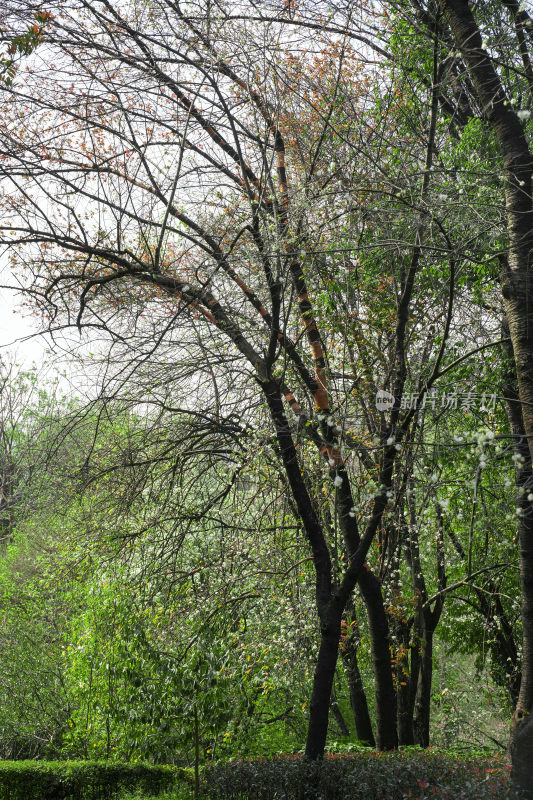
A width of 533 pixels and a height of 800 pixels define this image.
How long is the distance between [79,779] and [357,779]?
18.7 ft

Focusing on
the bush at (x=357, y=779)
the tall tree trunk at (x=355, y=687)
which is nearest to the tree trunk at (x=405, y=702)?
the tall tree trunk at (x=355, y=687)

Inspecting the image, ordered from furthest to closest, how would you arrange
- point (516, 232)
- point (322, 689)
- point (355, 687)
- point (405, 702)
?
point (355, 687) < point (405, 702) < point (322, 689) < point (516, 232)

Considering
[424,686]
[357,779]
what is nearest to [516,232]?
[357,779]

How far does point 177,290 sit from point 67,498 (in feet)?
8.88

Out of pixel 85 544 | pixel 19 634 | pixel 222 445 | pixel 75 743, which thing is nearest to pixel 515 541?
pixel 222 445

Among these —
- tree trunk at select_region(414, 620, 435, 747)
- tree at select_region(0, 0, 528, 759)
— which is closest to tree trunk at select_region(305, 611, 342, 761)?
tree at select_region(0, 0, 528, 759)

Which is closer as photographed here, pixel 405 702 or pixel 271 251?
pixel 271 251

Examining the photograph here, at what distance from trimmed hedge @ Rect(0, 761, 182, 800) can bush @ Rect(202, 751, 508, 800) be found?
265cm

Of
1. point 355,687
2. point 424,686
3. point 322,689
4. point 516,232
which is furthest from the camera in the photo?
point 355,687

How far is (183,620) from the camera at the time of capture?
814cm

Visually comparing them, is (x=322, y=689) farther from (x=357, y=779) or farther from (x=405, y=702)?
(x=405, y=702)

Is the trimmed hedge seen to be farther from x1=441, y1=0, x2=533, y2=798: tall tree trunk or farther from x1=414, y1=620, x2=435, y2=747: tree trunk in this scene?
x1=441, y1=0, x2=533, y2=798: tall tree trunk

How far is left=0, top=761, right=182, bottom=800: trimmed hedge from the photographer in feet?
31.9

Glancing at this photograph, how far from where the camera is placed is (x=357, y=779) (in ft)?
21.0
